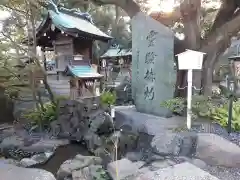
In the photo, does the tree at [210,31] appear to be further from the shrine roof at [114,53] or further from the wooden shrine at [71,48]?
the shrine roof at [114,53]

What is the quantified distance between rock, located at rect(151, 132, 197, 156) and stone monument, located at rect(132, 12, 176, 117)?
131 centimetres

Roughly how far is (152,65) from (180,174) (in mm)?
3695

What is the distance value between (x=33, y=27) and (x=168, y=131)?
6.02m

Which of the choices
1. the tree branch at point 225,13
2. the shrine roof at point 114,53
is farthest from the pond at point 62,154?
the shrine roof at point 114,53

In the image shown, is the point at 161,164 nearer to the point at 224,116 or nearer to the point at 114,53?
the point at 224,116

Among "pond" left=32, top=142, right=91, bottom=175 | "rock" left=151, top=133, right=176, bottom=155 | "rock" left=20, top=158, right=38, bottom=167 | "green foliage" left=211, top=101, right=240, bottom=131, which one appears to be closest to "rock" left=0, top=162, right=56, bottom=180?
"pond" left=32, top=142, right=91, bottom=175

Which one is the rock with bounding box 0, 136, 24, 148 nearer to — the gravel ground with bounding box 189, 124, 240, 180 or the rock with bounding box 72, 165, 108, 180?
the rock with bounding box 72, 165, 108, 180

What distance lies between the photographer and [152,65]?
640cm

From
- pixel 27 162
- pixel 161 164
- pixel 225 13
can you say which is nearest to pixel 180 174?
pixel 161 164

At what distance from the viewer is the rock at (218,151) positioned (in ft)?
12.8

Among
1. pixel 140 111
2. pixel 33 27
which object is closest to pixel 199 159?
pixel 140 111

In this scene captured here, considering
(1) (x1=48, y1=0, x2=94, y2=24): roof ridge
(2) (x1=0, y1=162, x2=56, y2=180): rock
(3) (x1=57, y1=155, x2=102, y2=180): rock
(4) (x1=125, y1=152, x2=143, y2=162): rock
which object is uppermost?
(1) (x1=48, y1=0, x2=94, y2=24): roof ridge

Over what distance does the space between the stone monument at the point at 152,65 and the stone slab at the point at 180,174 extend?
2852 mm

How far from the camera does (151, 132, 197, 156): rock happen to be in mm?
4528
